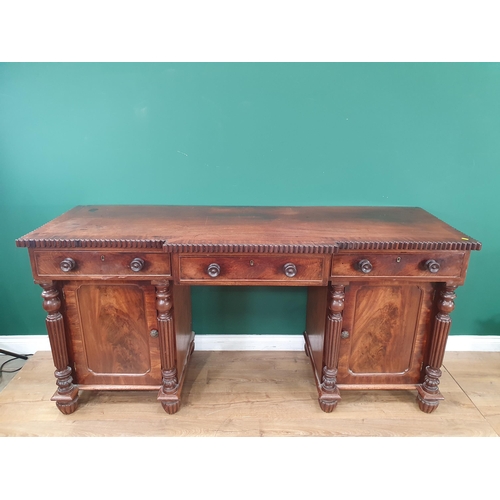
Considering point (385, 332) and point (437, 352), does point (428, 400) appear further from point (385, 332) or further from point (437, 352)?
point (385, 332)

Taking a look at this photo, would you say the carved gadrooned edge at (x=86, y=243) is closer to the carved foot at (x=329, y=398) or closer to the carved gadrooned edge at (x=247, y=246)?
the carved gadrooned edge at (x=247, y=246)

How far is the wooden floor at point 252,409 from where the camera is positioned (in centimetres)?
169

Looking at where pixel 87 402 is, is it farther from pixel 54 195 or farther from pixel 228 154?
pixel 228 154

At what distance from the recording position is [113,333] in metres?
1.70

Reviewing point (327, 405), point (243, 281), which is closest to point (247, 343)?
point (327, 405)

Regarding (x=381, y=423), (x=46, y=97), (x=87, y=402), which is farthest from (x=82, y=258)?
(x=381, y=423)

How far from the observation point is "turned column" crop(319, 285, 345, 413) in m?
1.62

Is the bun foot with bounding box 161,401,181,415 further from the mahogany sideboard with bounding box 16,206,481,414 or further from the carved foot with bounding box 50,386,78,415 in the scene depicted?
the carved foot with bounding box 50,386,78,415

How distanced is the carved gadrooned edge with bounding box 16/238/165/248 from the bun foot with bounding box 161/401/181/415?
76 cm

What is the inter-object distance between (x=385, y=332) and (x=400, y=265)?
1.12ft

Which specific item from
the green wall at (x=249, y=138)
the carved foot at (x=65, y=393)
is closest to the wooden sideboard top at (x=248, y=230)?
the green wall at (x=249, y=138)

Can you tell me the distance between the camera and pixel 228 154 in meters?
1.95

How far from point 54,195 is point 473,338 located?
8.11 ft

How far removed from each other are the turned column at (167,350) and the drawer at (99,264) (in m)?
0.09
